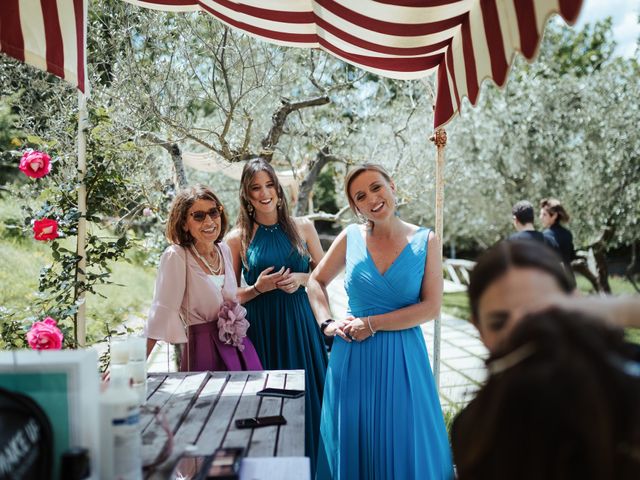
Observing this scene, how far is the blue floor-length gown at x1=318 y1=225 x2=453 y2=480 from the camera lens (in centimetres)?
246

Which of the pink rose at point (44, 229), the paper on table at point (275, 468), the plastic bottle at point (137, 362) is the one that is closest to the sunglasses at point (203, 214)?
the pink rose at point (44, 229)

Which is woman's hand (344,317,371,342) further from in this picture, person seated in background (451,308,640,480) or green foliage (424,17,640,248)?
green foliage (424,17,640,248)

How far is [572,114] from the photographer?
37.6 feet

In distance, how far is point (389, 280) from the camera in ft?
8.45

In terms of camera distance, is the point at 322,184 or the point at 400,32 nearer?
the point at 400,32

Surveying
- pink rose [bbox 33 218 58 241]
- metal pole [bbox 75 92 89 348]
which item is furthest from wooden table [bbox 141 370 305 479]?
pink rose [bbox 33 218 58 241]

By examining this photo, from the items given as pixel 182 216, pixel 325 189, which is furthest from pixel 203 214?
pixel 325 189

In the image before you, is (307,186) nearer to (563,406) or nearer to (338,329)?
(338,329)

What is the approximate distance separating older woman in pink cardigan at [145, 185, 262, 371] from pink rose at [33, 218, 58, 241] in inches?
26.6

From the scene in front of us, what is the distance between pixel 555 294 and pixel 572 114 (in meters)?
12.0

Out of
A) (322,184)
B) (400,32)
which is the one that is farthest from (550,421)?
(322,184)

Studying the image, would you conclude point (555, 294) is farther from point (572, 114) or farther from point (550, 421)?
point (572, 114)

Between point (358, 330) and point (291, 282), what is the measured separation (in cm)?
67

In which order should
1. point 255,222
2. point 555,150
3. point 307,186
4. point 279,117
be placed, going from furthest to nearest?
point 555,150 → point 307,186 → point 279,117 → point 255,222
